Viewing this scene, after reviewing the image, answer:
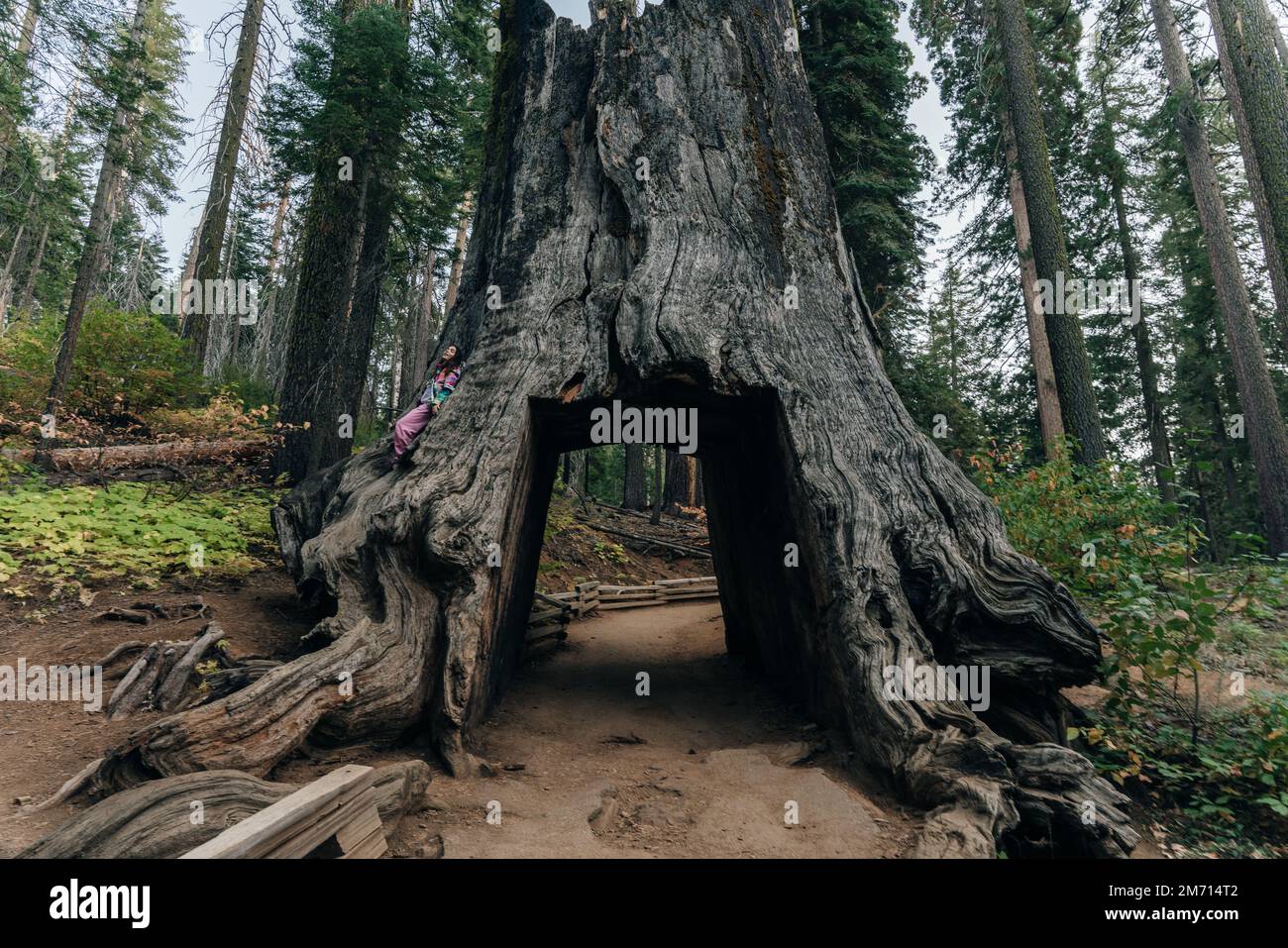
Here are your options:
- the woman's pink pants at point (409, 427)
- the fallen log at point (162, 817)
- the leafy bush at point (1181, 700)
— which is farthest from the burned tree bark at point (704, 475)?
the leafy bush at point (1181, 700)

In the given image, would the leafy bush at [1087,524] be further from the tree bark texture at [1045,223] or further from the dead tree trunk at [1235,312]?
the dead tree trunk at [1235,312]

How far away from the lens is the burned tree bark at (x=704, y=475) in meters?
4.10

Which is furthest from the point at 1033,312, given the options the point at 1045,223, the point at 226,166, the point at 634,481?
the point at 226,166

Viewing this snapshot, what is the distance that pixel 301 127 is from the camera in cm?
1035

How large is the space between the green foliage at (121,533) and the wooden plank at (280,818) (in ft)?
15.7

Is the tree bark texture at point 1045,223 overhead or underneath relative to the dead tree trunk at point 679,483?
overhead

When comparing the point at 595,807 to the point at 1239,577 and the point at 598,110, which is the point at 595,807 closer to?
the point at 598,110

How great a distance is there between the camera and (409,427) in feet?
19.9

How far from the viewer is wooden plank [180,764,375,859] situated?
7.89ft

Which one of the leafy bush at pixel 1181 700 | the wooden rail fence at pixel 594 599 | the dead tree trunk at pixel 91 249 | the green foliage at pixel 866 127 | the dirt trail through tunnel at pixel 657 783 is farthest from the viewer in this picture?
the green foliage at pixel 866 127

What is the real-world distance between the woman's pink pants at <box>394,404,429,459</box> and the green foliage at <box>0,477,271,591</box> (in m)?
2.71

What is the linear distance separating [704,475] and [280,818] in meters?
6.83
